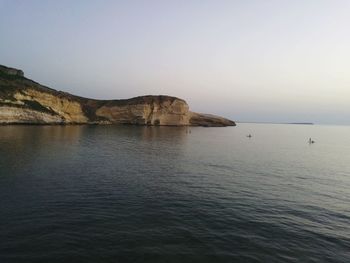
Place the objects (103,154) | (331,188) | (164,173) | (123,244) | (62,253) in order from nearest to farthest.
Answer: (62,253)
(123,244)
(331,188)
(164,173)
(103,154)

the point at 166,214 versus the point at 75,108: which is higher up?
the point at 75,108

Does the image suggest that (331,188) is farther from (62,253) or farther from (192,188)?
(62,253)

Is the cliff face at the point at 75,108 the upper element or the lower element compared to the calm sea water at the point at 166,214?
upper

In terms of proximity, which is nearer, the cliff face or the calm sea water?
the calm sea water

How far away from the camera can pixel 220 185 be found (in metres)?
26.5

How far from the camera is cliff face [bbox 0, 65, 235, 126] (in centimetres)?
9338

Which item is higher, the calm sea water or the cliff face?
the cliff face

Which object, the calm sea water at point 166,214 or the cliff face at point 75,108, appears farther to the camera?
the cliff face at point 75,108

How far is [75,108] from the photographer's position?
123m

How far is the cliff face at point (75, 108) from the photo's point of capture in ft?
306

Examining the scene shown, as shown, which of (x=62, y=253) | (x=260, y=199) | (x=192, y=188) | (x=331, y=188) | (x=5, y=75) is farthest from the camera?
(x=5, y=75)

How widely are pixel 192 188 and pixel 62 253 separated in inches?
565

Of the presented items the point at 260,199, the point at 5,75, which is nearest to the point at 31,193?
the point at 260,199

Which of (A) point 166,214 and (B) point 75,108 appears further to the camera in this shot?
(B) point 75,108
